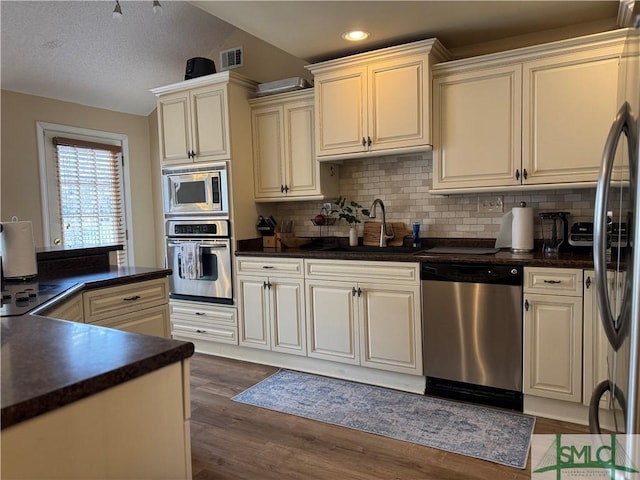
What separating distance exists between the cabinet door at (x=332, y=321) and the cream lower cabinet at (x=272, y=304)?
9cm

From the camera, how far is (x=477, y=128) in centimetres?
301

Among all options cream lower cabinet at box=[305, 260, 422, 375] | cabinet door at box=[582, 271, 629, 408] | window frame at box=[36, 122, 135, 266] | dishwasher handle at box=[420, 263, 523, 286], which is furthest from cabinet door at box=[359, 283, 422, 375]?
window frame at box=[36, 122, 135, 266]

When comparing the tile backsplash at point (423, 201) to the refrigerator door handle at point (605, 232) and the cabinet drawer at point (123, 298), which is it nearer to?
the cabinet drawer at point (123, 298)

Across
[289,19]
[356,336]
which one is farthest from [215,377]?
[289,19]

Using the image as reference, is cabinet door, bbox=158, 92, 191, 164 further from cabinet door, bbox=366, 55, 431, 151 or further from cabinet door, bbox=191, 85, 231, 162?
cabinet door, bbox=366, 55, 431, 151

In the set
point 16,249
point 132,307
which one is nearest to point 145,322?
point 132,307

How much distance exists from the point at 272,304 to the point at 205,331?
0.80 meters

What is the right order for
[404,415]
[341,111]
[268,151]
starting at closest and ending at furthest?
[404,415] → [341,111] → [268,151]

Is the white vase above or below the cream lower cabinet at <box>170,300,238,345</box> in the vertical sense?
above

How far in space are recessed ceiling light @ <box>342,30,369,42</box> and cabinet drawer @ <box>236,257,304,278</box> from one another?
1.64 metres

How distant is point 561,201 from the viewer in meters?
3.03

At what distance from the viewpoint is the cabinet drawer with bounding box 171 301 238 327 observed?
3.80 m

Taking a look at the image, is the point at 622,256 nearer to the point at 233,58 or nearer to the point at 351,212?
the point at 351,212

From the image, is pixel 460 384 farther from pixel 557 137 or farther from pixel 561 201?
pixel 557 137
